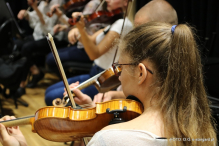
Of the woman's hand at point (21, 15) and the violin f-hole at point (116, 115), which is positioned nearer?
the violin f-hole at point (116, 115)

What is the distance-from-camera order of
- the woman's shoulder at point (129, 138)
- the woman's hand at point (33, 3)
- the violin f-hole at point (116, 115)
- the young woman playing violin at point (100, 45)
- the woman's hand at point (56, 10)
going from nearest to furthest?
1. the woman's shoulder at point (129, 138)
2. the violin f-hole at point (116, 115)
3. the young woman playing violin at point (100, 45)
4. the woman's hand at point (56, 10)
5. the woman's hand at point (33, 3)

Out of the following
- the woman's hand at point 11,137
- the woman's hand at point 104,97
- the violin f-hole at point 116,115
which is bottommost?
the woman's hand at point 104,97

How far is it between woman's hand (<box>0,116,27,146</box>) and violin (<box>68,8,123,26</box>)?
986 millimetres

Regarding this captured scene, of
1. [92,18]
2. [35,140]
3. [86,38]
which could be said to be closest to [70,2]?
[92,18]

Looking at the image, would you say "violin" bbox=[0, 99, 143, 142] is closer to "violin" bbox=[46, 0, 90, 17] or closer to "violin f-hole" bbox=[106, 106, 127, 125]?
"violin f-hole" bbox=[106, 106, 127, 125]

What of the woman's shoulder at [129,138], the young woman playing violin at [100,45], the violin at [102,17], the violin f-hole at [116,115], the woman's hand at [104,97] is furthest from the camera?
the violin at [102,17]

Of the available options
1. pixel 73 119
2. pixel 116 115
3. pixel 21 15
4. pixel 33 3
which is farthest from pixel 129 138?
pixel 21 15

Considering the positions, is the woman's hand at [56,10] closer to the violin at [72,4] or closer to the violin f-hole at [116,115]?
the violin at [72,4]

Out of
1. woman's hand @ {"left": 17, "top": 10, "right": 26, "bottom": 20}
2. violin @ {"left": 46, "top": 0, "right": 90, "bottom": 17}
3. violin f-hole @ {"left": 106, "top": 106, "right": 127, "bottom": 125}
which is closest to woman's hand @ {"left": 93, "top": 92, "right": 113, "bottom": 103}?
violin f-hole @ {"left": 106, "top": 106, "right": 127, "bottom": 125}

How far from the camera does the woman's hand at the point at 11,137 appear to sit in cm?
87

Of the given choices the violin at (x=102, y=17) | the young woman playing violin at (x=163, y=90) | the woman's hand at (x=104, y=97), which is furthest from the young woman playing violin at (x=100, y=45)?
the young woman playing violin at (x=163, y=90)

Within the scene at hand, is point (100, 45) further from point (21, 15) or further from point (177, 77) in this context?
point (21, 15)

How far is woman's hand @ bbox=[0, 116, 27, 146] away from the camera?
87cm

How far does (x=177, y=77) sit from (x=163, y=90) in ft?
0.18
